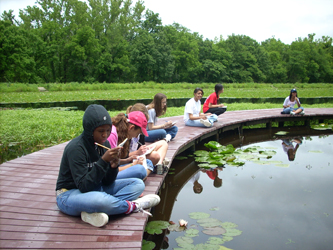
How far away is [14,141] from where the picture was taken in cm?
711

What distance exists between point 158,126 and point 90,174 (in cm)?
320

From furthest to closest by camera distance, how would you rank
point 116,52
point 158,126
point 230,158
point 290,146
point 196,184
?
point 116,52 < point 290,146 < point 230,158 < point 158,126 < point 196,184

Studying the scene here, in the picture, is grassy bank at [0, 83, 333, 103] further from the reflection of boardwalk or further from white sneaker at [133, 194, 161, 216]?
white sneaker at [133, 194, 161, 216]

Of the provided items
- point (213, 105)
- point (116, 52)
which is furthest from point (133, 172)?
point (116, 52)

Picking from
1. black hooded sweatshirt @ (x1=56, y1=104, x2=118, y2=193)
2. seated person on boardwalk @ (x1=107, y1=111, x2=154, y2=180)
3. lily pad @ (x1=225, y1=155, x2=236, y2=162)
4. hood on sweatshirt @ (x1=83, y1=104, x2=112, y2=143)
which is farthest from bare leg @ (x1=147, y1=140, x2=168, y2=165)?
lily pad @ (x1=225, y1=155, x2=236, y2=162)

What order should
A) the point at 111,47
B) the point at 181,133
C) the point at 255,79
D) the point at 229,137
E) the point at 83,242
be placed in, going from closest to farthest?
the point at 83,242
the point at 181,133
the point at 229,137
the point at 111,47
the point at 255,79

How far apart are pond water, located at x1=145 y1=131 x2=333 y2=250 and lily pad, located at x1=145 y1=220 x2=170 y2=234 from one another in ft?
0.27

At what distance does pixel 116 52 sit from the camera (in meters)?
45.1

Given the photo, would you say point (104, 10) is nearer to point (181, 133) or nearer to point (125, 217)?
point (181, 133)

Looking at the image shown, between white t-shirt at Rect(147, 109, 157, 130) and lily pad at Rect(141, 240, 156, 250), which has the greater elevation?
white t-shirt at Rect(147, 109, 157, 130)

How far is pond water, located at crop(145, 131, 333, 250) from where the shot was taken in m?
3.39

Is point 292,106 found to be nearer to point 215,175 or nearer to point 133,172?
point 215,175

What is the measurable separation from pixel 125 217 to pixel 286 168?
428 centimetres

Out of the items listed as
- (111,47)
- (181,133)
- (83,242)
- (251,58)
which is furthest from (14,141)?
(251,58)
